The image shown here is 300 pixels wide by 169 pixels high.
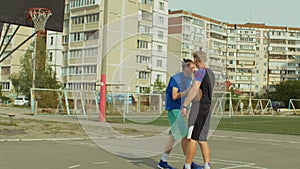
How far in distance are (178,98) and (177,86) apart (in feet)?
0.77

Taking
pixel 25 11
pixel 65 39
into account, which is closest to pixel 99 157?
pixel 25 11

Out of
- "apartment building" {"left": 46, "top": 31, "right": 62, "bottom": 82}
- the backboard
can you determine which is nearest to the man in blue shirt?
the backboard

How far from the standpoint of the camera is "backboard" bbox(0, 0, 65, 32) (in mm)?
14867

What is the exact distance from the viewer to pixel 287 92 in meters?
96.2

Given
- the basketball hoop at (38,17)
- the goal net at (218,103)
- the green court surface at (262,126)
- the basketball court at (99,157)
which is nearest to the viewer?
Answer: the goal net at (218,103)

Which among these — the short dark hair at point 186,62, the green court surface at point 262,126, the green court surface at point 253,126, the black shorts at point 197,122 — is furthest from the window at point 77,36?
the black shorts at point 197,122

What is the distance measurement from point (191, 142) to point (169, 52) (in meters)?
2.19

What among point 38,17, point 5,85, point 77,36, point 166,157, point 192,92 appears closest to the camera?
point 192,92

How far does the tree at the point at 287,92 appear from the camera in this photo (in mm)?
94500

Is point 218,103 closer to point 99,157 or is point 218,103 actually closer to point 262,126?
point 99,157

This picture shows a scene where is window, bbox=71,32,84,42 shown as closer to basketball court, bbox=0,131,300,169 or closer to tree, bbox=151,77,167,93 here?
tree, bbox=151,77,167,93

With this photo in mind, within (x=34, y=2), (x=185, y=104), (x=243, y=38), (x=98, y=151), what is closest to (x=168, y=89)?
(x=185, y=104)

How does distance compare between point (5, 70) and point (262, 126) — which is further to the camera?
point (5, 70)

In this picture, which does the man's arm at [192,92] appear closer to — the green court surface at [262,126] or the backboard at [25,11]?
the backboard at [25,11]
